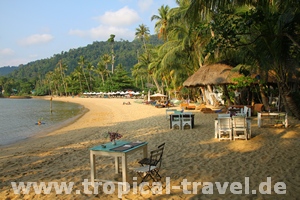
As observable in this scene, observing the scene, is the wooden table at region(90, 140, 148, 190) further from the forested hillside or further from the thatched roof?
the forested hillside

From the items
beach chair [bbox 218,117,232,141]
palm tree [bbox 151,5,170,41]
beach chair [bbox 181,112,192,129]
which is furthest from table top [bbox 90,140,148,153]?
palm tree [bbox 151,5,170,41]

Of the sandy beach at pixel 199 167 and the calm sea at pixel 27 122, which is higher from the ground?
the sandy beach at pixel 199 167

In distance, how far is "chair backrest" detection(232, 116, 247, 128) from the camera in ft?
24.9

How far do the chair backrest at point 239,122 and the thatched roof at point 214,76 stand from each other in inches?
266

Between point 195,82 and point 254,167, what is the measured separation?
10696 millimetres

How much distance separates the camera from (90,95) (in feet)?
223

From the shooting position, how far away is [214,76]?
14.8 metres

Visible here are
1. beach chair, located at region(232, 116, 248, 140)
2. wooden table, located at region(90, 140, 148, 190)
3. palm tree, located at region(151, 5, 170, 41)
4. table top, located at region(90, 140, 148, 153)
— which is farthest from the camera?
palm tree, located at region(151, 5, 170, 41)

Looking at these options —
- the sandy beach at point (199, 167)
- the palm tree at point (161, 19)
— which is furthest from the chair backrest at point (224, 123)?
the palm tree at point (161, 19)

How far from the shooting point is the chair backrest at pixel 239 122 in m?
7.58

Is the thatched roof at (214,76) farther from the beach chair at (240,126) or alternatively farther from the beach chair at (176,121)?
the beach chair at (240,126)

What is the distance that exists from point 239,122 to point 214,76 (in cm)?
753

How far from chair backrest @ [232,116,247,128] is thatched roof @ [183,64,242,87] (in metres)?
6.76

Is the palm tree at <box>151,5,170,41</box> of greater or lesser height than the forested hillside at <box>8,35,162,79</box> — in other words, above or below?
below
